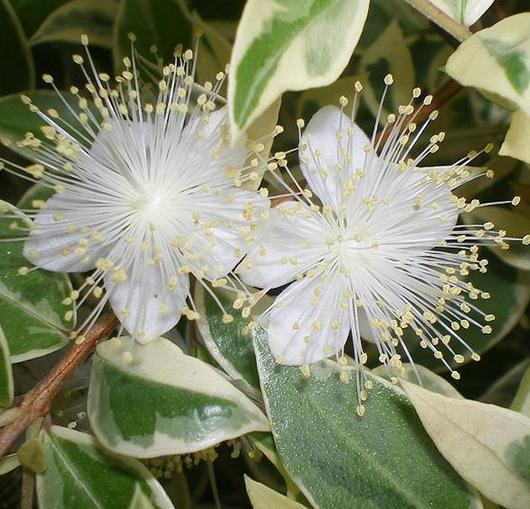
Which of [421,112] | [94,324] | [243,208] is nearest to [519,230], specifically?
[421,112]

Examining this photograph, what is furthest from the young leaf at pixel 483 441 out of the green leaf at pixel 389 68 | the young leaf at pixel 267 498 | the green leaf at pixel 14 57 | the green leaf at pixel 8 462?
the green leaf at pixel 14 57

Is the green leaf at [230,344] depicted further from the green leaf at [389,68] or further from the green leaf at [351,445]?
the green leaf at [389,68]

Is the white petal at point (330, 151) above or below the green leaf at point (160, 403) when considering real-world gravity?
above

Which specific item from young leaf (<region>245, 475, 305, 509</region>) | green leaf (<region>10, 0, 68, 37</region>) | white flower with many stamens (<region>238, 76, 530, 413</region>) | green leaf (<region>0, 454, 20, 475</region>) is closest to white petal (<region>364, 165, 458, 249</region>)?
white flower with many stamens (<region>238, 76, 530, 413</region>)

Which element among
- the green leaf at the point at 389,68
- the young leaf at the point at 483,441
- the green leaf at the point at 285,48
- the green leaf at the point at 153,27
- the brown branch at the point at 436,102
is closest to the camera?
the green leaf at the point at 285,48

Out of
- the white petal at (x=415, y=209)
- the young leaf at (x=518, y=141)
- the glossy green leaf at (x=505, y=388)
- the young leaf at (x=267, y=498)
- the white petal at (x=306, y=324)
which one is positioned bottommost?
the young leaf at (x=267, y=498)

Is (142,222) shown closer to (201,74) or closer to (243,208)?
(243,208)

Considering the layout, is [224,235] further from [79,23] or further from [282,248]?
[79,23]

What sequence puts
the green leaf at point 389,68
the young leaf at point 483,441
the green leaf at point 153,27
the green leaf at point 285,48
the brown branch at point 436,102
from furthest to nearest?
1. the green leaf at point 389,68
2. the green leaf at point 153,27
3. the brown branch at point 436,102
4. the young leaf at point 483,441
5. the green leaf at point 285,48
